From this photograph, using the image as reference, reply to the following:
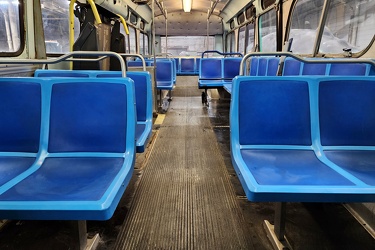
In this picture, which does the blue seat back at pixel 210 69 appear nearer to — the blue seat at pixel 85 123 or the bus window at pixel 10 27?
the bus window at pixel 10 27

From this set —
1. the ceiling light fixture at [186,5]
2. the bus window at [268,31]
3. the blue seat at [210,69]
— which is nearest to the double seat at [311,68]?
the bus window at [268,31]

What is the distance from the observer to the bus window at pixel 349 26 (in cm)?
281

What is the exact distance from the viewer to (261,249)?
1.72m

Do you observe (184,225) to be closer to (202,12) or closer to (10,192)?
(10,192)

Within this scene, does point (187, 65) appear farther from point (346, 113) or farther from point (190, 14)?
point (346, 113)

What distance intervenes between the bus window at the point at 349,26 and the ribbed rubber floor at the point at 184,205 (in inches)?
70.0

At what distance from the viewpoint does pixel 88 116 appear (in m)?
1.73

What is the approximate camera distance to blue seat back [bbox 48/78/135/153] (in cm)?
171

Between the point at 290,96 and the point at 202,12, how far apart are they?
11373 millimetres

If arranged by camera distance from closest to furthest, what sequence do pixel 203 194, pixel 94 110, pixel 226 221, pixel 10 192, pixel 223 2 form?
pixel 10 192 → pixel 94 110 → pixel 226 221 → pixel 203 194 → pixel 223 2

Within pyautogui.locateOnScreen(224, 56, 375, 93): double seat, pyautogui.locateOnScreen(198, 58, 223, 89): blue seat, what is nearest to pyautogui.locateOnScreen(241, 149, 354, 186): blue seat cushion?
pyautogui.locateOnScreen(224, 56, 375, 93): double seat

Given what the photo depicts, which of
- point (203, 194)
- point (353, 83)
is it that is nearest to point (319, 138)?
point (353, 83)

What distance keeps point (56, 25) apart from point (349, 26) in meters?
3.49

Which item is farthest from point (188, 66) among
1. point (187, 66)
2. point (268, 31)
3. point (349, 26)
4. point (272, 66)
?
point (349, 26)
